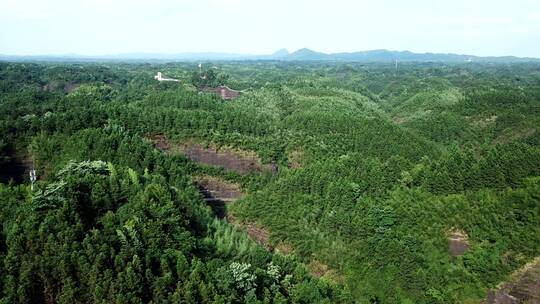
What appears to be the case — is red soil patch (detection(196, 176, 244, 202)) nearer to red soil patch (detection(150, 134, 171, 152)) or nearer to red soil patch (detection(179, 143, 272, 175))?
red soil patch (detection(179, 143, 272, 175))

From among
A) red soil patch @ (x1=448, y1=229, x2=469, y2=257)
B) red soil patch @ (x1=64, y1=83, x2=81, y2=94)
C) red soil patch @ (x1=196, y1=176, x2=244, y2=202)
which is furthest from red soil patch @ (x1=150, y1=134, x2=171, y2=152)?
red soil patch @ (x1=64, y1=83, x2=81, y2=94)

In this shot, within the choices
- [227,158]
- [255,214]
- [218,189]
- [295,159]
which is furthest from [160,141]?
[255,214]

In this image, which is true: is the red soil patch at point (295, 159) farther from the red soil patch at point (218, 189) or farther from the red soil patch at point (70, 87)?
the red soil patch at point (70, 87)

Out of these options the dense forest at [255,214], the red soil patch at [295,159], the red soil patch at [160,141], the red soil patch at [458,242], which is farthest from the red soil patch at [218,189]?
the red soil patch at [458,242]

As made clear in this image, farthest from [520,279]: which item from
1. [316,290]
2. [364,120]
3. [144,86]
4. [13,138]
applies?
[144,86]

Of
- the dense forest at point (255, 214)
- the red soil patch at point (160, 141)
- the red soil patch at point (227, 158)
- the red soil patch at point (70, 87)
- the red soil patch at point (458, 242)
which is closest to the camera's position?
the dense forest at point (255, 214)

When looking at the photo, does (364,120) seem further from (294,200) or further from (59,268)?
(59,268)

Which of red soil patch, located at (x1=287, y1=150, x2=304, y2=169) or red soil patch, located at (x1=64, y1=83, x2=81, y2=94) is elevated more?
red soil patch, located at (x1=64, y1=83, x2=81, y2=94)

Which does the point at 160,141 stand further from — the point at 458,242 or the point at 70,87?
the point at 70,87
